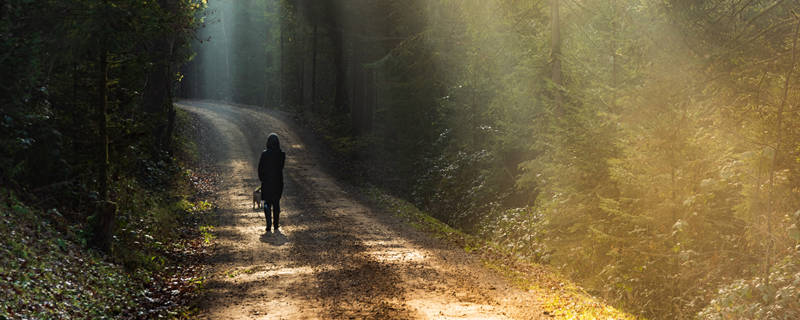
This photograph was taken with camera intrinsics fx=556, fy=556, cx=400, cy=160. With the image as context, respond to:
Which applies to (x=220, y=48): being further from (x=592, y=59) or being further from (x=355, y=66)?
(x=592, y=59)

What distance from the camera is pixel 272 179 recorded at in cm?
1498

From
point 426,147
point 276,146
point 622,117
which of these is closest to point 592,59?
point 622,117

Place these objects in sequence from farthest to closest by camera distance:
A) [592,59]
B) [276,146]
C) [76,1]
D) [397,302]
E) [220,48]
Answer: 1. [220,48]
2. [276,146]
3. [592,59]
4. [76,1]
5. [397,302]

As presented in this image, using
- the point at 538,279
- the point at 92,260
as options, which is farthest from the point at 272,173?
the point at 538,279

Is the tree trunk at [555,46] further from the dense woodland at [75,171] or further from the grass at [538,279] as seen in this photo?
the dense woodland at [75,171]

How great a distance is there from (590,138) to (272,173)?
27.1ft

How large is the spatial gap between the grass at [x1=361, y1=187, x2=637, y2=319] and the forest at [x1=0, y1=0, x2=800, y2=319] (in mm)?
509

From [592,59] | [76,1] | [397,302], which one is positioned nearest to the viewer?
[397,302]

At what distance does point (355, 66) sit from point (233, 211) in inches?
817

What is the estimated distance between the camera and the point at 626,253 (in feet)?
31.8

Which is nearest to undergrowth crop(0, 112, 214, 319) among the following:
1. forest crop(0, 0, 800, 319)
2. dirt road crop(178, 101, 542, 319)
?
forest crop(0, 0, 800, 319)

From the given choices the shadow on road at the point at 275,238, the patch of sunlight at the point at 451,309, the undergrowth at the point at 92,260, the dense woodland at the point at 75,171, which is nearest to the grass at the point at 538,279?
the patch of sunlight at the point at 451,309

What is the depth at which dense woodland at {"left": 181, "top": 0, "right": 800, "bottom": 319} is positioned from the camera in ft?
24.1

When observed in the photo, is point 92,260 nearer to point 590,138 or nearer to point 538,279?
point 538,279
